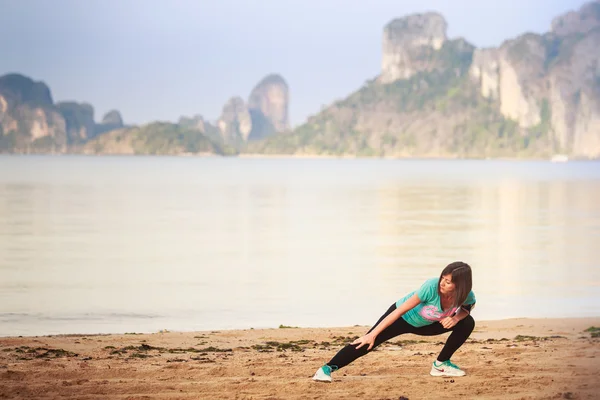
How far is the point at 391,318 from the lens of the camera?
28.7ft

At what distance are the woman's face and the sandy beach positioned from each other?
3.30ft

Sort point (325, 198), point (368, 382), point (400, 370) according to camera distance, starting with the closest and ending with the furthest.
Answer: point (368, 382), point (400, 370), point (325, 198)

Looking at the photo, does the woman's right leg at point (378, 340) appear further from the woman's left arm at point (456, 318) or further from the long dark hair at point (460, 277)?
the long dark hair at point (460, 277)

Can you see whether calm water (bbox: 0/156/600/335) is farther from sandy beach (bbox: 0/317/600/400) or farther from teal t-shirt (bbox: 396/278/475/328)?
teal t-shirt (bbox: 396/278/475/328)

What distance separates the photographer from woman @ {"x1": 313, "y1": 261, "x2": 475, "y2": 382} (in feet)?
27.8

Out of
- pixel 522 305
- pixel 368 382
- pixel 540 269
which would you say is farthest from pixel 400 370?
pixel 540 269

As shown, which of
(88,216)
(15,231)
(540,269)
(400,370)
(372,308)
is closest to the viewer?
(400,370)

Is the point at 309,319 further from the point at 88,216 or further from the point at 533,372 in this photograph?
the point at 88,216

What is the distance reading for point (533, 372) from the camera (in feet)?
31.6

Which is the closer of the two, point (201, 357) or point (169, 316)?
point (201, 357)

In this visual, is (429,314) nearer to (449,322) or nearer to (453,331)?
(449,322)

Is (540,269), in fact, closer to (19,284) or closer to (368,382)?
(19,284)

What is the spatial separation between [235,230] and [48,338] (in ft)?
94.8

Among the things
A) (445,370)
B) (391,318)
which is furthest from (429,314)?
(445,370)
